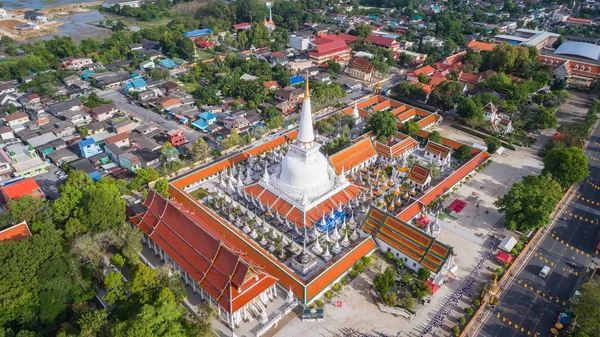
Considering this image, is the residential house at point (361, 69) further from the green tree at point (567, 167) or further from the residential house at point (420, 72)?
the green tree at point (567, 167)

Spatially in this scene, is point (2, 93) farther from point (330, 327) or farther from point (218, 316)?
point (330, 327)

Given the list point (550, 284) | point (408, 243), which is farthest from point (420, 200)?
point (550, 284)

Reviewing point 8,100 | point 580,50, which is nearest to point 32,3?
point 8,100

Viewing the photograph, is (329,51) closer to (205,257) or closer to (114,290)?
(205,257)

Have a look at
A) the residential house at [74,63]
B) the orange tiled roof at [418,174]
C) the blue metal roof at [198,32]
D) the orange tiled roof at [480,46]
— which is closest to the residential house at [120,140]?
the orange tiled roof at [418,174]

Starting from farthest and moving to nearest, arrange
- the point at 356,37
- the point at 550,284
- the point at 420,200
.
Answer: the point at 356,37 < the point at 420,200 < the point at 550,284
